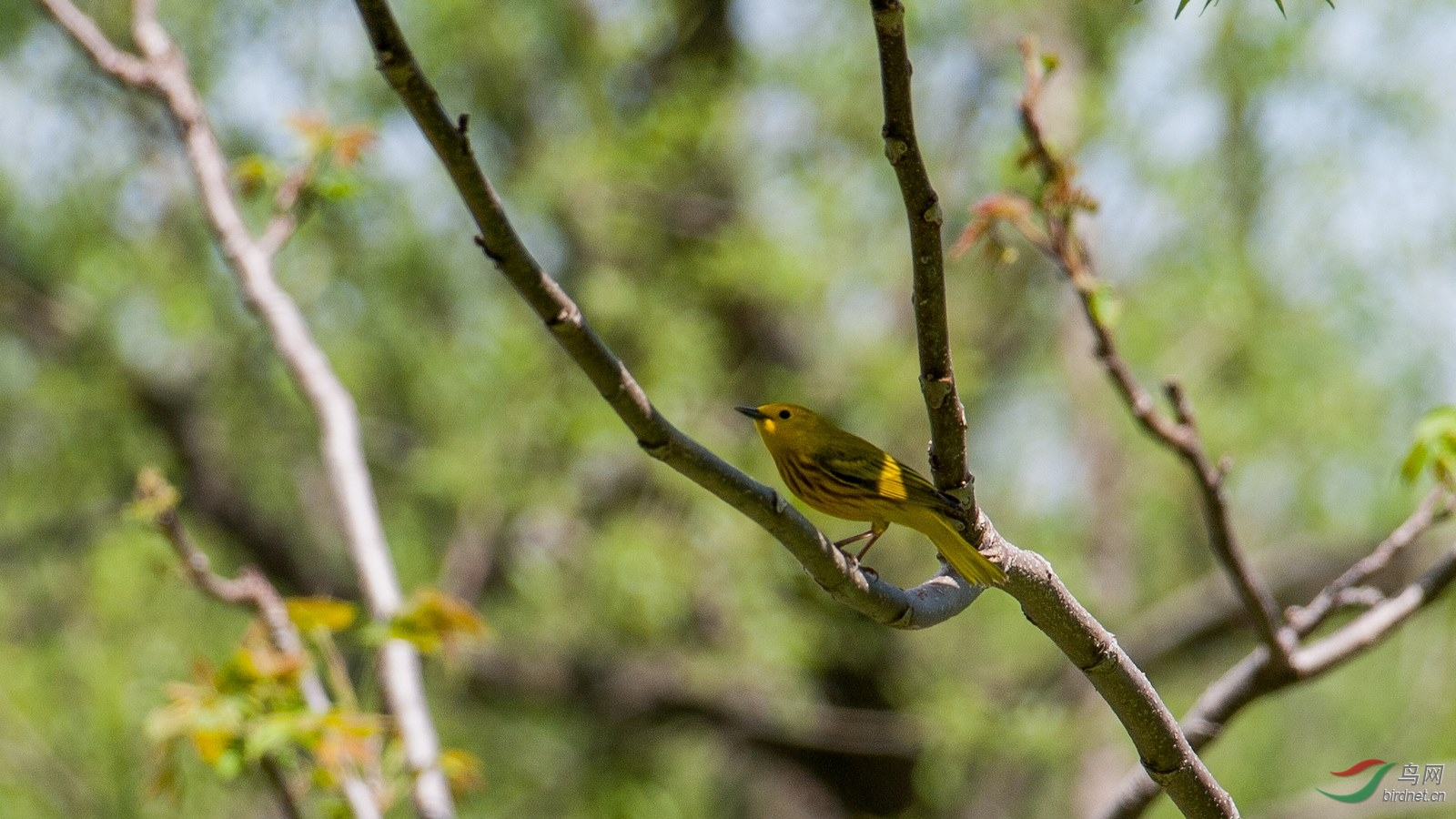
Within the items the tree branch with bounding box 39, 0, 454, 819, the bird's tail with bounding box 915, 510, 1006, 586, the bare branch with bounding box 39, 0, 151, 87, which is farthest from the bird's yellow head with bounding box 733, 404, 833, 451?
the bare branch with bounding box 39, 0, 151, 87

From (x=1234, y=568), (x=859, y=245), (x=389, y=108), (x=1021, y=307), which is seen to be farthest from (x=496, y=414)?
(x=1234, y=568)

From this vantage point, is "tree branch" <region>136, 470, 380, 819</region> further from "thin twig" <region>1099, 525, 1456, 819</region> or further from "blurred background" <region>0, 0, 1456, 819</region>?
"blurred background" <region>0, 0, 1456, 819</region>

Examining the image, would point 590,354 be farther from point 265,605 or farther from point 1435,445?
point 1435,445

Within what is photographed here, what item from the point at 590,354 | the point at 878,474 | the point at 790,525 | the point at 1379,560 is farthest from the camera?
the point at 1379,560

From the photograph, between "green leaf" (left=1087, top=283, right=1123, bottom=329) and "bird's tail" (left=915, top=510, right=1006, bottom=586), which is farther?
"green leaf" (left=1087, top=283, right=1123, bottom=329)

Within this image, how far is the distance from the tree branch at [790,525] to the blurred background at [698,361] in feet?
19.7

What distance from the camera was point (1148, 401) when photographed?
310cm

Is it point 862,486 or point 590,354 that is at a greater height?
point 862,486

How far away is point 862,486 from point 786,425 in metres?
0.65

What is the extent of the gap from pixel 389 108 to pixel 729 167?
2.47 metres

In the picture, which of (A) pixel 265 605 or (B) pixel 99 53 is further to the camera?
(B) pixel 99 53

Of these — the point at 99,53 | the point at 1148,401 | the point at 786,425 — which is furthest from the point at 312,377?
the point at 1148,401

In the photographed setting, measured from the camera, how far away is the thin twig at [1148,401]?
3.00 meters

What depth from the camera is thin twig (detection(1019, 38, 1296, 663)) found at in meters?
3.00
